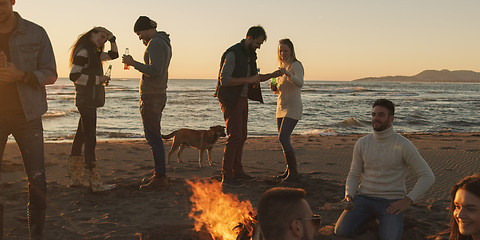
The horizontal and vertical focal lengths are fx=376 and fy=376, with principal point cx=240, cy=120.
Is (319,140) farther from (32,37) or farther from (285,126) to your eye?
Result: (32,37)

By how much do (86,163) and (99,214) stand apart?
3.30 ft

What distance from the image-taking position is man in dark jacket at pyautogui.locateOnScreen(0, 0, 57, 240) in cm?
349

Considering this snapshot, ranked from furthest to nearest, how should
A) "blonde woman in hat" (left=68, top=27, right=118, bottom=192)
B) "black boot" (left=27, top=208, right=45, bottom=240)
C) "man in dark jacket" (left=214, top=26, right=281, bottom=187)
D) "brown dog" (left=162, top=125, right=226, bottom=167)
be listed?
"brown dog" (left=162, top=125, right=226, bottom=167) → "man in dark jacket" (left=214, top=26, right=281, bottom=187) → "blonde woman in hat" (left=68, top=27, right=118, bottom=192) → "black boot" (left=27, top=208, right=45, bottom=240)

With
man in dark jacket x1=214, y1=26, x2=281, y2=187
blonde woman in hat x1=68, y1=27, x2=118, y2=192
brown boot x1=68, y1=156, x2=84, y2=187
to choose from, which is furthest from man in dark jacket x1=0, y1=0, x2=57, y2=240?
man in dark jacket x1=214, y1=26, x2=281, y2=187

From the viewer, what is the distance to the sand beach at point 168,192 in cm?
438

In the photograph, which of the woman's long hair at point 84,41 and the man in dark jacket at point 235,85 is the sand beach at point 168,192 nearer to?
the man in dark jacket at point 235,85

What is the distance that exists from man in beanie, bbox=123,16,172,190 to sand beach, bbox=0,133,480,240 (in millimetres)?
744

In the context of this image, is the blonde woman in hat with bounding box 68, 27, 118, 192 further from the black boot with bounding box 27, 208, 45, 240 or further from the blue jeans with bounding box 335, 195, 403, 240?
the blue jeans with bounding box 335, 195, 403, 240

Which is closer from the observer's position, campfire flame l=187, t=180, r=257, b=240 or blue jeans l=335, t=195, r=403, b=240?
campfire flame l=187, t=180, r=257, b=240

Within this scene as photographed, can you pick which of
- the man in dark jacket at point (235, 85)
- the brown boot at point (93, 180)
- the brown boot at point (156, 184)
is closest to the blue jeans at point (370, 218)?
the man in dark jacket at point (235, 85)

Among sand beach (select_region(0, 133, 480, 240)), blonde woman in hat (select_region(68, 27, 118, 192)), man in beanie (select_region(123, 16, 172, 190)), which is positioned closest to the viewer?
sand beach (select_region(0, 133, 480, 240))

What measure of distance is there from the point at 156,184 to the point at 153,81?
1.62 meters

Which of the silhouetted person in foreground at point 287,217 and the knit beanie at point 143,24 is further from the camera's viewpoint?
the knit beanie at point 143,24

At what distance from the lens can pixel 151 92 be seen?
5.79 m
